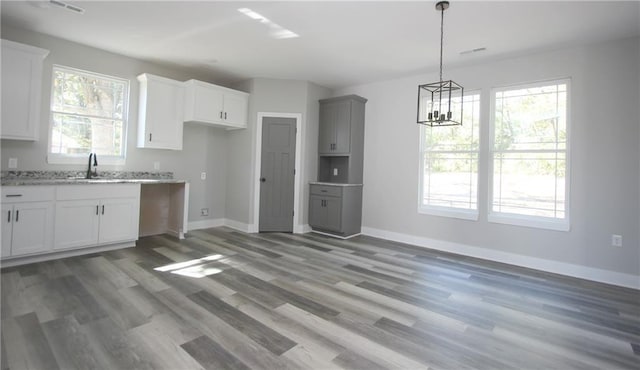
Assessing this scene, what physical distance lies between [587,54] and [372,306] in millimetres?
3803

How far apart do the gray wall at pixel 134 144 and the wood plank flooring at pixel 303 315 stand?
140 cm

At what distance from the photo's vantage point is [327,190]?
519 cm

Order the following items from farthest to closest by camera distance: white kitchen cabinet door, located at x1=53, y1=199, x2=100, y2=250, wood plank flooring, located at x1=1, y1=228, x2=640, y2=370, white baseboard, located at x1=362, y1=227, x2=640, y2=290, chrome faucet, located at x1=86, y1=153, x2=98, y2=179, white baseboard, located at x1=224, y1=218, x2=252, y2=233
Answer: white baseboard, located at x1=224, y1=218, x2=252, y2=233 → chrome faucet, located at x1=86, y1=153, x2=98, y2=179 → white kitchen cabinet door, located at x1=53, y1=199, x2=100, y2=250 → white baseboard, located at x1=362, y1=227, x2=640, y2=290 → wood plank flooring, located at x1=1, y1=228, x2=640, y2=370

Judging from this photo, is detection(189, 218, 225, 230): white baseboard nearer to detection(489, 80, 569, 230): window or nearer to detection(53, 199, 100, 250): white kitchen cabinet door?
detection(53, 199, 100, 250): white kitchen cabinet door

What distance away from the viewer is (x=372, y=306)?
8.31 feet

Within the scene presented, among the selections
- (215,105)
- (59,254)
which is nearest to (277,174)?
(215,105)

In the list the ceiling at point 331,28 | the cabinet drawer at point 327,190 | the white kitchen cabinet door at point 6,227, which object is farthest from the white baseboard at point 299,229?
the white kitchen cabinet door at point 6,227

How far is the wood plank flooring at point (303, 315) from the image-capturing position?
182 centimetres

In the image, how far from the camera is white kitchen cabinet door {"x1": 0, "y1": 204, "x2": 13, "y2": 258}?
Result: 3072mm

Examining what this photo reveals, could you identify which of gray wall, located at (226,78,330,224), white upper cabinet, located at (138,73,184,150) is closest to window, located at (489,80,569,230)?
gray wall, located at (226,78,330,224)

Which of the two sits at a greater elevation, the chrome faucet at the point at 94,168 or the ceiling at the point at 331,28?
the ceiling at the point at 331,28

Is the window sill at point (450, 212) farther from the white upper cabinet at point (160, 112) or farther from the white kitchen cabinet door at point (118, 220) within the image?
the white kitchen cabinet door at point (118, 220)

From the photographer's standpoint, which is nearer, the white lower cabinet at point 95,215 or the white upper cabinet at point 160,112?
the white lower cabinet at point 95,215

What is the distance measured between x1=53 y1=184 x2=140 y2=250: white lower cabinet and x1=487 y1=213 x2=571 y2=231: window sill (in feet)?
15.7
